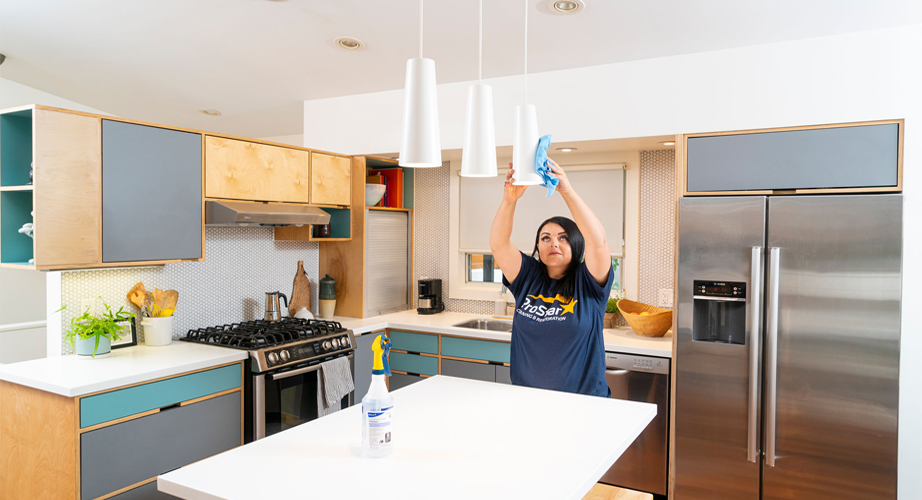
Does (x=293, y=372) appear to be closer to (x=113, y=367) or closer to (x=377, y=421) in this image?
(x=113, y=367)

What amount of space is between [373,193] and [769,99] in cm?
259

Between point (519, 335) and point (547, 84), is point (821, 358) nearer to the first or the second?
point (519, 335)

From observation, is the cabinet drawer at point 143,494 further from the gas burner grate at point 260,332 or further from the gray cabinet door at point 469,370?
the gray cabinet door at point 469,370

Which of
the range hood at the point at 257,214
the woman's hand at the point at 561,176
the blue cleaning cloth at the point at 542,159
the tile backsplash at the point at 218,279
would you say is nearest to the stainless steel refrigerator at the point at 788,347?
the woman's hand at the point at 561,176

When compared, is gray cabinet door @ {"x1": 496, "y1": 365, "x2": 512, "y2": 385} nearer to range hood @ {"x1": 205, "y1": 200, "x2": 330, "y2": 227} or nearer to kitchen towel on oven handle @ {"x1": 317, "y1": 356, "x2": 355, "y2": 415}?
kitchen towel on oven handle @ {"x1": 317, "y1": 356, "x2": 355, "y2": 415}

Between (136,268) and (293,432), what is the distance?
6.97 ft

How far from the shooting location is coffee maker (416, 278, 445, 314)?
174 inches

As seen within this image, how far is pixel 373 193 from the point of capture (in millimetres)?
4258

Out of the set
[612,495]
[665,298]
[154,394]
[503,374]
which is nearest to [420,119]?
[612,495]

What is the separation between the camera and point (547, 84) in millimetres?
3482

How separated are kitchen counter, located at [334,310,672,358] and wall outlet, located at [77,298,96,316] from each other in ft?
4.66

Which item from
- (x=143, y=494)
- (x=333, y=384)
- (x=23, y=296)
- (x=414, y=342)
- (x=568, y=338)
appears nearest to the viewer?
(x=568, y=338)

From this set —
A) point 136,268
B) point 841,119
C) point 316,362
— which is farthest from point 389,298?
point 841,119

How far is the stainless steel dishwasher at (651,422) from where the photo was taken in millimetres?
3133
